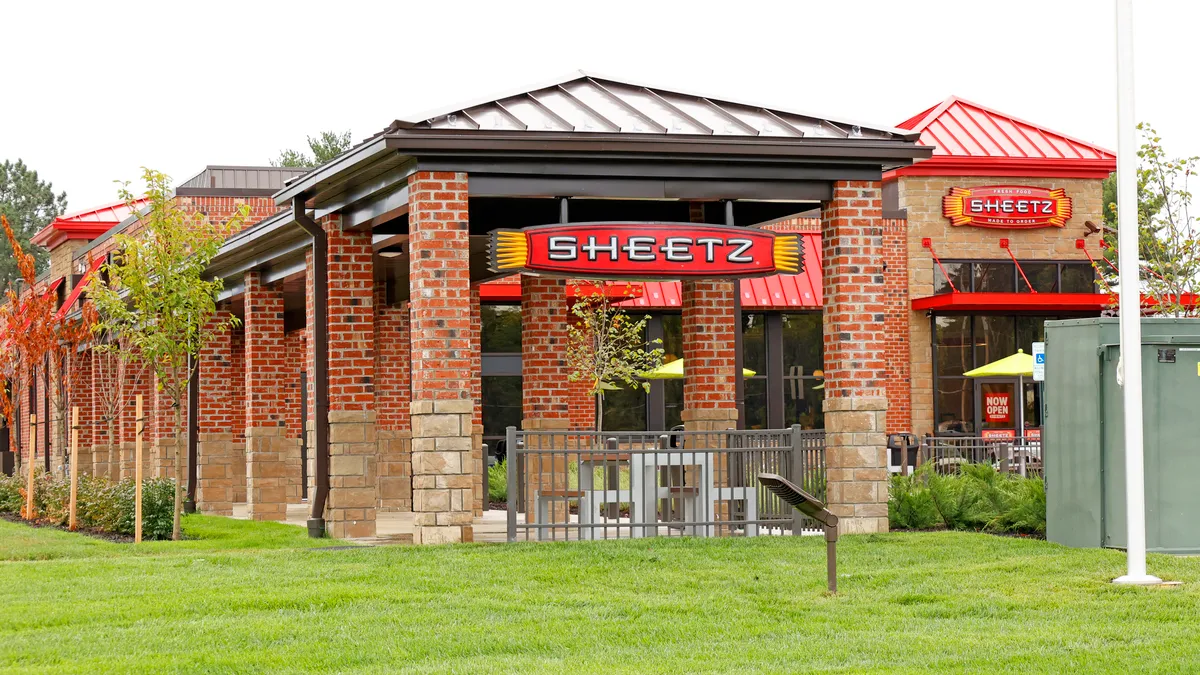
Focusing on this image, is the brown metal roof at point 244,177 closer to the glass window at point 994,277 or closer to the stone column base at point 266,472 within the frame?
the stone column base at point 266,472

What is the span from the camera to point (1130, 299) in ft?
38.0

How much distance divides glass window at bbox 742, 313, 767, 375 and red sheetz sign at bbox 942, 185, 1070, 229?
512cm

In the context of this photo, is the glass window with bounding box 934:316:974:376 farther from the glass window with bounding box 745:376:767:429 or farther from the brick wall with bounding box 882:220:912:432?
the glass window with bounding box 745:376:767:429

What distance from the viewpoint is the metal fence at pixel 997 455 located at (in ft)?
73.3

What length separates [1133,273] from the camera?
1160cm

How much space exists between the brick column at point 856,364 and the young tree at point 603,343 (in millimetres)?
13081

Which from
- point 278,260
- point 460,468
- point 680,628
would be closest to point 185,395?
point 278,260

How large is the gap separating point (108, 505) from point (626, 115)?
9.32 meters

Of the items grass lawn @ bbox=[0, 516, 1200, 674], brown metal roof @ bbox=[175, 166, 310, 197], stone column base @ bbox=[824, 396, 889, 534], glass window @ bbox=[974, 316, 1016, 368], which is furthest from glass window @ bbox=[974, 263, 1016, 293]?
grass lawn @ bbox=[0, 516, 1200, 674]

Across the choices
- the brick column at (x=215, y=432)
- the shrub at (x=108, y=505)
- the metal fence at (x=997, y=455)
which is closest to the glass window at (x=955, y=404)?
the metal fence at (x=997, y=455)

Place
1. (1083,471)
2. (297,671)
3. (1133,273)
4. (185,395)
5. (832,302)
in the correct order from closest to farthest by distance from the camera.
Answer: (297,671)
(1133,273)
(1083,471)
(832,302)
(185,395)

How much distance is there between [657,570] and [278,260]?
9977 mm

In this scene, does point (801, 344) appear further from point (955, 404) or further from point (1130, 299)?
point (1130, 299)

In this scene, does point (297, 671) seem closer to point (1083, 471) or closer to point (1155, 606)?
point (1155, 606)
